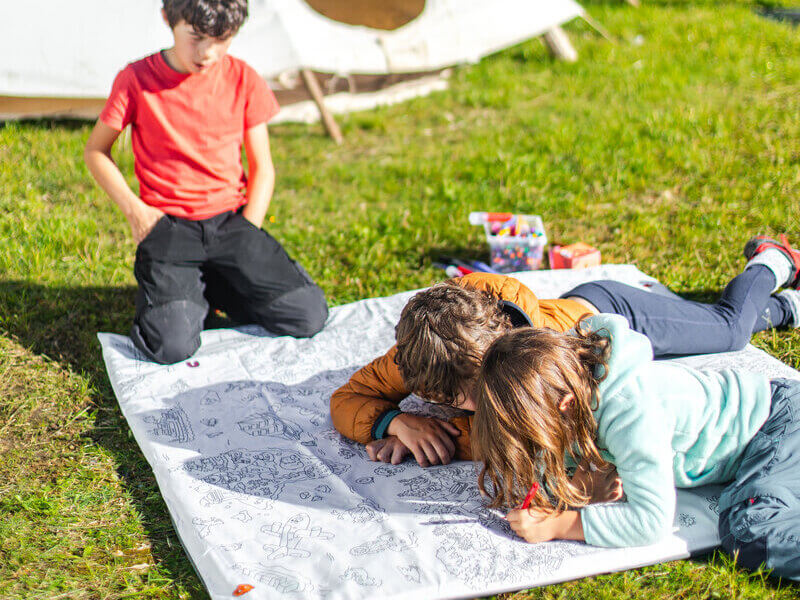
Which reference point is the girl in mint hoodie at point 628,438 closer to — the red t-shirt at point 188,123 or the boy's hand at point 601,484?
the boy's hand at point 601,484

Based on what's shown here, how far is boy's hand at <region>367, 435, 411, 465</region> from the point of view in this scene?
2.69 m

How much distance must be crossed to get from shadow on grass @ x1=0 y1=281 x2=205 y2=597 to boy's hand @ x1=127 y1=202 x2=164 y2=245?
0.48 meters

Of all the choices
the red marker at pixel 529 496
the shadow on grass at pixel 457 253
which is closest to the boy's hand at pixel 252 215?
the shadow on grass at pixel 457 253

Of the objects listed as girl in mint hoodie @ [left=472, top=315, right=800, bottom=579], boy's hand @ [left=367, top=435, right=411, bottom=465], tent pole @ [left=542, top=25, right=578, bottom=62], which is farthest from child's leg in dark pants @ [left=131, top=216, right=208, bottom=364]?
tent pole @ [left=542, top=25, right=578, bottom=62]

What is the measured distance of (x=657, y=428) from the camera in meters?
2.11

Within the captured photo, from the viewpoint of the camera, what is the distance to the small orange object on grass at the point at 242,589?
7.08ft

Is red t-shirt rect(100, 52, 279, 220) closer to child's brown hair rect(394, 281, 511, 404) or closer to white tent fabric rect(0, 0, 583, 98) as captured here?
child's brown hair rect(394, 281, 511, 404)

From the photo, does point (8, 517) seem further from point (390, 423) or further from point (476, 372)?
point (476, 372)

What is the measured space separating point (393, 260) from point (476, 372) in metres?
1.92

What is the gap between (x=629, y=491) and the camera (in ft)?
7.13

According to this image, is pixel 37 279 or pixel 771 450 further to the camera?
pixel 37 279

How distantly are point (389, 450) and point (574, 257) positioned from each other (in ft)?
5.39

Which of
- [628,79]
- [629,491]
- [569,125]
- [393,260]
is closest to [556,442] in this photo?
[629,491]

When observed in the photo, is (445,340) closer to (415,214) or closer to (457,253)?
(457,253)
